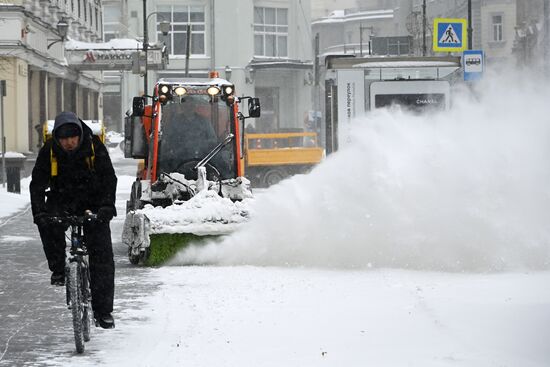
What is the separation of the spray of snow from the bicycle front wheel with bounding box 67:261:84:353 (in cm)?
600

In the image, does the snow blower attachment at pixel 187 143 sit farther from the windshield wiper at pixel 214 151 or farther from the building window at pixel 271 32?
the building window at pixel 271 32

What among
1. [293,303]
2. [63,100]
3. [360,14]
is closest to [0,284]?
[293,303]

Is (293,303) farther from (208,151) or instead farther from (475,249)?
(208,151)

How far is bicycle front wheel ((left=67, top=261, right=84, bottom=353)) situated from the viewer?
8.67 metres

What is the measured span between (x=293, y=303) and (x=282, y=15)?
67.9 metres

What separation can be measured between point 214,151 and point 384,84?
10.2m

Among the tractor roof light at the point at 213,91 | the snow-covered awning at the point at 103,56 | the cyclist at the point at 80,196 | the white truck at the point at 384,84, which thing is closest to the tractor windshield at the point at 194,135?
the tractor roof light at the point at 213,91

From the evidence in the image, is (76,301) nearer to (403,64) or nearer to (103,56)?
(403,64)

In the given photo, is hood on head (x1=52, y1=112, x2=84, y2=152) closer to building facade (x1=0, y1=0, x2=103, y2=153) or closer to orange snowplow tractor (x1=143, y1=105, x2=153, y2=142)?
orange snowplow tractor (x1=143, y1=105, x2=153, y2=142)

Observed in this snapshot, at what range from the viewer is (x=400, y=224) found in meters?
14.6

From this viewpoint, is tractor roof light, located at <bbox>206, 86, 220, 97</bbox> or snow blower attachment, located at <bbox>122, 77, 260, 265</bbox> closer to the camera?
snow blower attachment, located at <bbox>122, 77, 260, 265</bbox>

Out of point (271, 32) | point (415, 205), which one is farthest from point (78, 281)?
point (271, 32)

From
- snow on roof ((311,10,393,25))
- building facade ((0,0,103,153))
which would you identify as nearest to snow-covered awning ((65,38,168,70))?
building facade ((0,0,103,153))

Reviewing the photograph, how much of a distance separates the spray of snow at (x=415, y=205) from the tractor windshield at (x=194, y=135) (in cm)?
210
